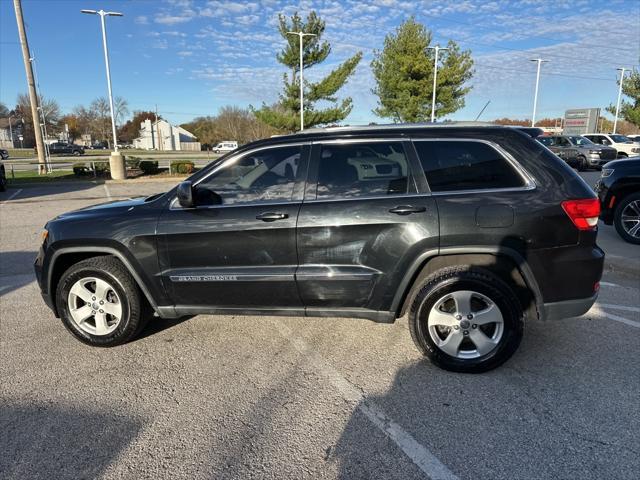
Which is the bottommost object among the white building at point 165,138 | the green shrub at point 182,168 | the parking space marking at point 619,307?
the parking space marking at point 619,307

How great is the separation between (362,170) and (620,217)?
19.5 feet

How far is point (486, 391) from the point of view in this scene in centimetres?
301

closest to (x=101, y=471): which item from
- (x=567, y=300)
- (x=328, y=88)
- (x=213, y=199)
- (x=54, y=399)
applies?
(x=54, y=399)

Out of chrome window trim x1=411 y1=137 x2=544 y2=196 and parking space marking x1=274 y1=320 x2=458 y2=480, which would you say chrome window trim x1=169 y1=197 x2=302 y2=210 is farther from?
parking space marking x1=274 y1=320 x2=458 y2=480

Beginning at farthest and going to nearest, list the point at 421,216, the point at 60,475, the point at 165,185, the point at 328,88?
the point at 328,88, the point at 165,185, the point at 421,216, the point at 60,475

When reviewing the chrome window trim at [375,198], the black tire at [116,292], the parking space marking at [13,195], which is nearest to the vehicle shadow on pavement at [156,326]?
the black tire at [116,292]

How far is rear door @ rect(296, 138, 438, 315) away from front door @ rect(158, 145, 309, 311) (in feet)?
0.44

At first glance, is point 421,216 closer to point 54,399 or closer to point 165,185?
point 54,399

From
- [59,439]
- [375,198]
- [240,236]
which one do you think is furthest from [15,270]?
[375,198]

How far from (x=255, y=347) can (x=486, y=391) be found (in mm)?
1866

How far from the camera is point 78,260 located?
12.5 feet

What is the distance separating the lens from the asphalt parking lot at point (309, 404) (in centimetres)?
237

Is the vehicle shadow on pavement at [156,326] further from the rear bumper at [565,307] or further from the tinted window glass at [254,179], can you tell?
the rear bumper at [565,307]

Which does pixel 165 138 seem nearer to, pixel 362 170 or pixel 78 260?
pixel 78 260
